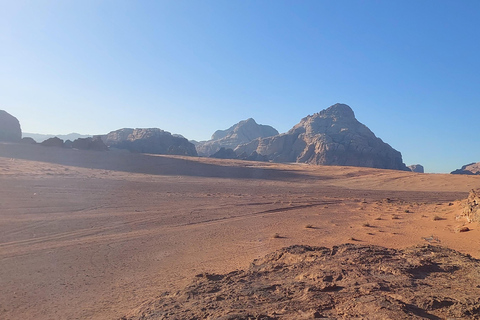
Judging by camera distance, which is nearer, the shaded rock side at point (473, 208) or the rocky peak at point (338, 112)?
the shaded rock side at point (473, 208)

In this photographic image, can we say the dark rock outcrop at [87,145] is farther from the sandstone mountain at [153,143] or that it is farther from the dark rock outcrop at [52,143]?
the sandstone mountain at [153,143]

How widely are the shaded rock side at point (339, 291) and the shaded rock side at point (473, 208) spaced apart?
7.73 meters

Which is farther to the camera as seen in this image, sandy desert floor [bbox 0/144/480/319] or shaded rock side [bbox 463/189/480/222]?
shaded rock side [bbox 463/189/480/222]

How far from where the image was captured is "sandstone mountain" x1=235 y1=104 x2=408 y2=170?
104 meters

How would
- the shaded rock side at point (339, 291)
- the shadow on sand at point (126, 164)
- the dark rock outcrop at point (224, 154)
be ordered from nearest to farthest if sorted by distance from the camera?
the shaded rock side at point (339, 291) → the shadow on sand at point (126, 164) → the dark rock outcrop at point (224, 154)

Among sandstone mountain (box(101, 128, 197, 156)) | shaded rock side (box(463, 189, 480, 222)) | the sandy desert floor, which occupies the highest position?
sandstone mountain (box(101, 128, 197, 156))

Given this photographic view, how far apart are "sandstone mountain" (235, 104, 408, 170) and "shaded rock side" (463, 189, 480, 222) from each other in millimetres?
85673

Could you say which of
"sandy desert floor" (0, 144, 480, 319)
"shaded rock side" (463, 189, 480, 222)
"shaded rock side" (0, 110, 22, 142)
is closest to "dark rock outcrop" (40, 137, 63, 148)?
"shaded rock side" (0, 110, 22, 142)

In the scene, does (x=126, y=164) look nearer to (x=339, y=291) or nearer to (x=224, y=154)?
(x=339, y=291)

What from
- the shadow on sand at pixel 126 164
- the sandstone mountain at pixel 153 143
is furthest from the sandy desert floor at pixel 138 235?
the sandstone mountain at pixel 153 143

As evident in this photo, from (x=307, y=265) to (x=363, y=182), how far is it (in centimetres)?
4020

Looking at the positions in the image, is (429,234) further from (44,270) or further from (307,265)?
(44,270)

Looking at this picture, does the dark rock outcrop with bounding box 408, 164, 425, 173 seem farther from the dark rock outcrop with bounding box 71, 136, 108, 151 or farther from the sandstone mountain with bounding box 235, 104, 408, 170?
the dark rock outcrop with bounding box 71, 136, 108, 151

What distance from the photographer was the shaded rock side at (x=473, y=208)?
14.3m
